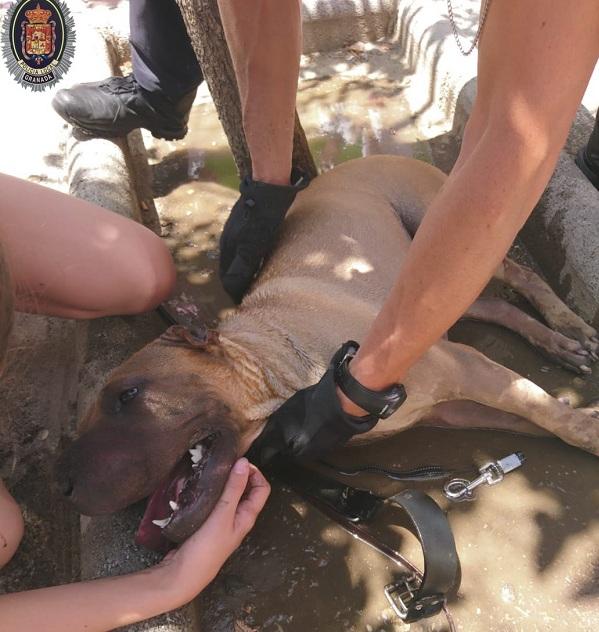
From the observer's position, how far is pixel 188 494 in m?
2.42

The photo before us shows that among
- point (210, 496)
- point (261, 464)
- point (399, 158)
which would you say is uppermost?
point (399, 158)

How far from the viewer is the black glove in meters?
3.41

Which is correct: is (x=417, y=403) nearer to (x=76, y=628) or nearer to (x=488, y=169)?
(x=488, y=169)

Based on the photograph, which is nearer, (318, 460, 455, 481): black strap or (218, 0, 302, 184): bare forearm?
(318, 460, 455, 481): black strap

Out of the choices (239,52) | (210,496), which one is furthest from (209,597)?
(239,52)

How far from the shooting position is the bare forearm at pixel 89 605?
206 cm

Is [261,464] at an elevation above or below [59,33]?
below

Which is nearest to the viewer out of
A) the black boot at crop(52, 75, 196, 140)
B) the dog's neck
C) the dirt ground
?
the dirt ground

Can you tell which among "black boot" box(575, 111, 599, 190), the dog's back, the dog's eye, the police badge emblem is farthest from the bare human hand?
the police badge emblem

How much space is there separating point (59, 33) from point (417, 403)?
16.0 feet

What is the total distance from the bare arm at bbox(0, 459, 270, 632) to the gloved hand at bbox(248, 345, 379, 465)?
0.81 feet

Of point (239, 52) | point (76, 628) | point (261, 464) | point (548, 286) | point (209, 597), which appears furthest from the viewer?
point (548, 286)

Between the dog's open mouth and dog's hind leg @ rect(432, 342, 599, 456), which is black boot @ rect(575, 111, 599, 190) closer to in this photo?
dog's hind leg @ rect(432, 342, 599, 456)

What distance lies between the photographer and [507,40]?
1.51 meters
